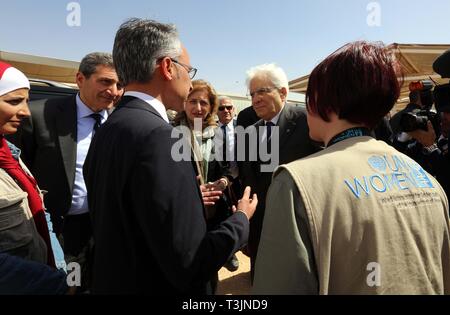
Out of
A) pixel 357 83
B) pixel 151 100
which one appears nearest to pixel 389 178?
pixel 357 83

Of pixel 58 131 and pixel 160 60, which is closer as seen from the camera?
pixel 160 60

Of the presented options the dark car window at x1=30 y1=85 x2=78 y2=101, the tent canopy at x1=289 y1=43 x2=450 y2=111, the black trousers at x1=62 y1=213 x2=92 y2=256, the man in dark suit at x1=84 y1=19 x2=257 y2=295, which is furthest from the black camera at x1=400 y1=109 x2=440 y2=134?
the tent canopy at x1=289 y1=43 x2=450 y2=111

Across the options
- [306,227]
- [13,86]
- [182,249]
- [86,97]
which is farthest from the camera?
[86,97]

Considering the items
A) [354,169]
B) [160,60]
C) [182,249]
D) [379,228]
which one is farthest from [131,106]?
[379,228]

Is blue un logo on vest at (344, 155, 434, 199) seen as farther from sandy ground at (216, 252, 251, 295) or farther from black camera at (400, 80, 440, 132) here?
sandy ground at (216, 252, 251, 295)

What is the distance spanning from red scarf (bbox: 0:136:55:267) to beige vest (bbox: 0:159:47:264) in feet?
0.20

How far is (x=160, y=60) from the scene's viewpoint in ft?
4.07

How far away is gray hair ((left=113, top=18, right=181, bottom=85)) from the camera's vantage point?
122 cm

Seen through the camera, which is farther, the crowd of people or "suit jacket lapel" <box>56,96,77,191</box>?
"suit jacket lapel" <box>56,96,77,191</box>

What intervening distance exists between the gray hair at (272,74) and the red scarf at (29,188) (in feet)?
6.59

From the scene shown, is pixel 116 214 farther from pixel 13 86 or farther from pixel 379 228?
pixel 13 86

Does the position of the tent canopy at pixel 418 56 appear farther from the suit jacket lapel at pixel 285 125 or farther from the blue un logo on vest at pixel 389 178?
the blue un logo on vest at pixel 389 178
